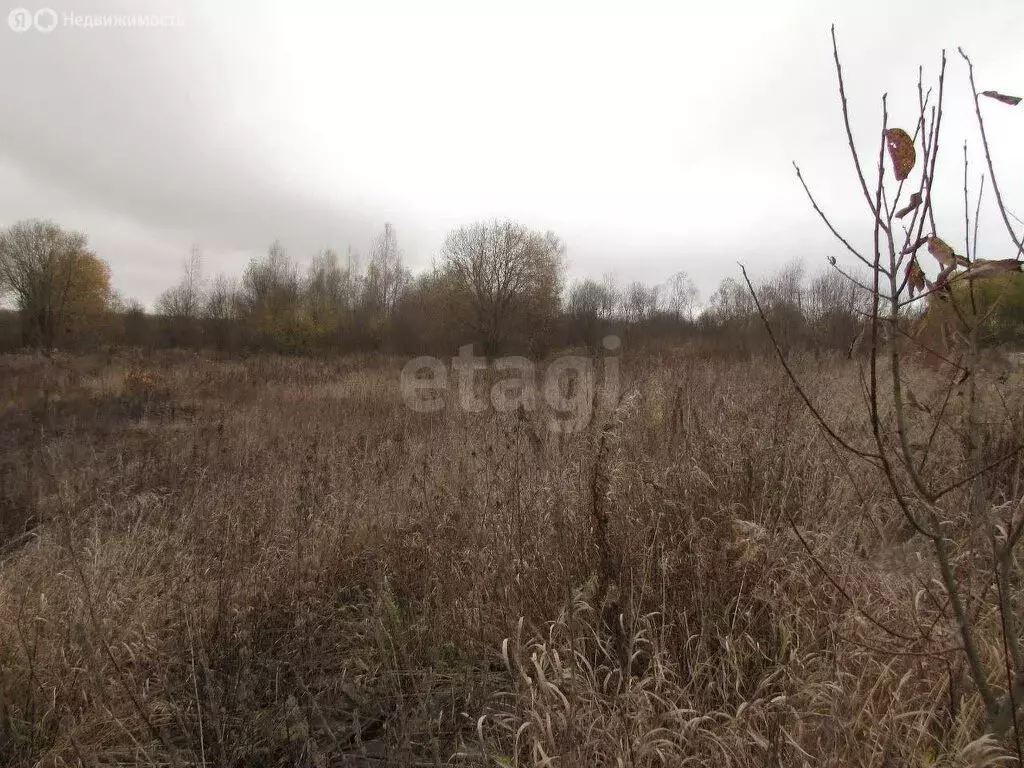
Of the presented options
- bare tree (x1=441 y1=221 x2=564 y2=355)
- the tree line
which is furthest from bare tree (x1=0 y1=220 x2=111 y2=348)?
bare tree (x1=441 y1=221 x2=564 y2=355)

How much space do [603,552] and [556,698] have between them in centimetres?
62

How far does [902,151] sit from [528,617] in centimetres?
208

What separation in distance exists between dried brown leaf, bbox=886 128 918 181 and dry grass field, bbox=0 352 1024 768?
1.76ft

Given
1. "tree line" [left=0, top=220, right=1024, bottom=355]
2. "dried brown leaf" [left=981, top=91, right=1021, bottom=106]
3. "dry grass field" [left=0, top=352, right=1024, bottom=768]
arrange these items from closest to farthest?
"dried brown leaf" [left=981, top=91, right=1021, bottom=106], "dry grass field" [left=0, top=352, right=1024, bottom=768], "tree line" [left=0, top=220, right=1024, bottom=355]

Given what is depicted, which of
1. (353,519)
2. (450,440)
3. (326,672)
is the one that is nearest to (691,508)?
(326,672)

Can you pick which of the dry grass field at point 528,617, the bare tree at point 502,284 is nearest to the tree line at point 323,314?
the bare tree at point 502,284

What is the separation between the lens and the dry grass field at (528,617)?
1.61m

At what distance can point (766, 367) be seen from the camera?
8336 mm

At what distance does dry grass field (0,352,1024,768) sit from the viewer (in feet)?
5.28

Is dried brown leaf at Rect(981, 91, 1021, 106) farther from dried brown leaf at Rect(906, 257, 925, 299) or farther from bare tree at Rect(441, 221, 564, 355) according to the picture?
bare tree at Rect(441, 221, 564, 355)

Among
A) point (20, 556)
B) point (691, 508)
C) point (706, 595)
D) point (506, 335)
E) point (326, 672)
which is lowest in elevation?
point (326, 672)

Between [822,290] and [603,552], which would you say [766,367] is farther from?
[822,290]

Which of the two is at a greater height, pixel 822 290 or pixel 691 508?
pixel 822 290

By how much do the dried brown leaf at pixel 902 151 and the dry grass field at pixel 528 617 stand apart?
1.76ft
